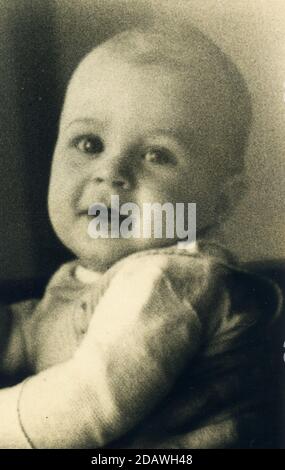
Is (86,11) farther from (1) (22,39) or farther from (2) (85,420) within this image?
(2) (85,420)

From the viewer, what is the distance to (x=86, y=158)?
1.09 m

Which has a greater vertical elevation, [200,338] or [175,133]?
[175,133]

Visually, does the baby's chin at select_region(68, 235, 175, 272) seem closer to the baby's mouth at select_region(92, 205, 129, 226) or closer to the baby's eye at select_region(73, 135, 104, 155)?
the baby's mouth at select_region(92, 205, 129, 226)

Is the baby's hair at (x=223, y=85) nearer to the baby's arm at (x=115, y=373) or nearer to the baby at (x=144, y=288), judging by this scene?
the baby at (x=144, y=288)

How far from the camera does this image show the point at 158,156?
42.6 inches

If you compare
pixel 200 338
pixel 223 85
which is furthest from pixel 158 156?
pixel 200 338

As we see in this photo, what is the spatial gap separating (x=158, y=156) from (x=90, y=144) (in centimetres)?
11

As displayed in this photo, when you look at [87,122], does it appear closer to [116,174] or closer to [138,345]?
[116,174]

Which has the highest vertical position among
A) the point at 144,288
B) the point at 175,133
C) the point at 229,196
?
the point at 175,133

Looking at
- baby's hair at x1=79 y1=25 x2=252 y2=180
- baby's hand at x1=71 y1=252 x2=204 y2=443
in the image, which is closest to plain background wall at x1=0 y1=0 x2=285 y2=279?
baby's hair at x1=79 y1=25 x2=252 y2=180

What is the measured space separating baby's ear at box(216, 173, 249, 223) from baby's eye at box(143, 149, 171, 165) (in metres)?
0.11

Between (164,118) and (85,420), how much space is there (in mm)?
499
